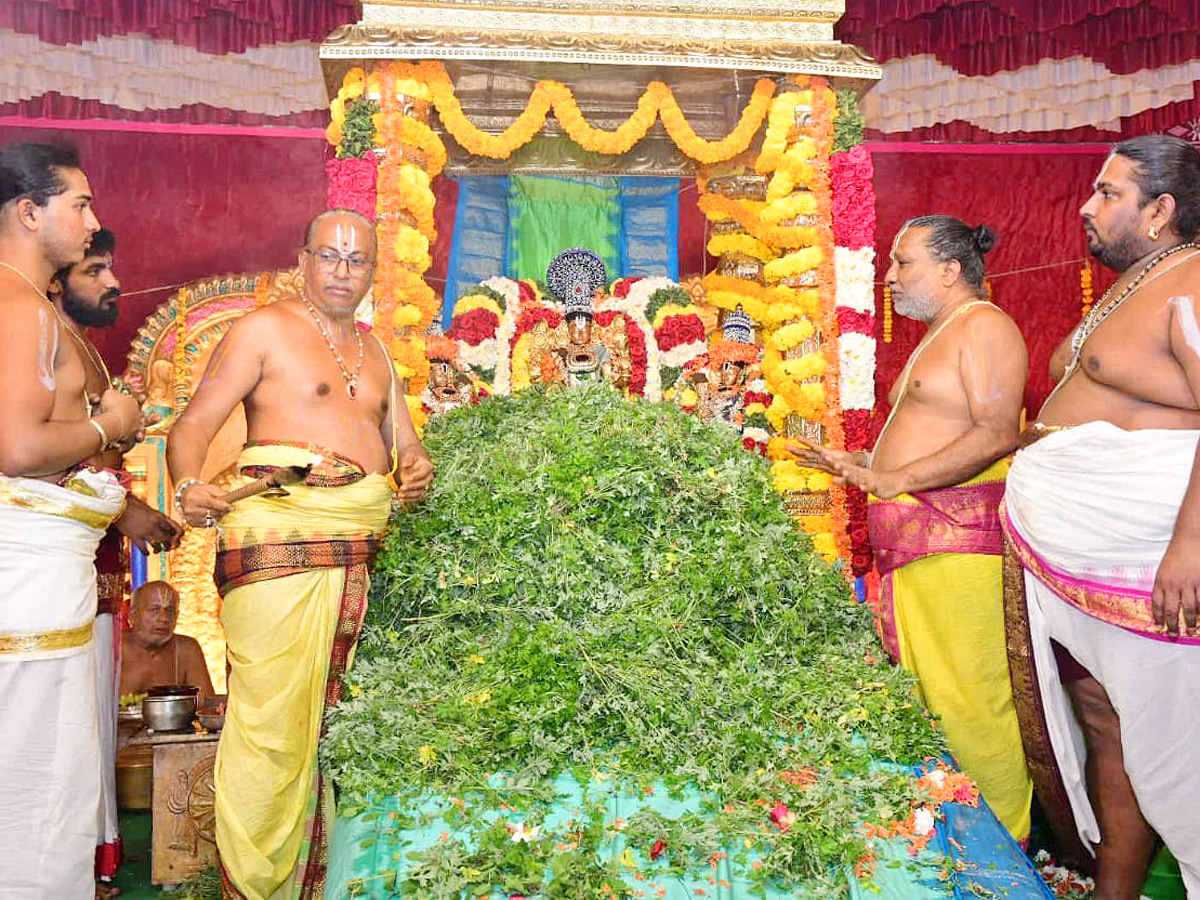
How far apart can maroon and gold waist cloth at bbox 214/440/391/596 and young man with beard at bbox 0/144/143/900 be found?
0.43 metres

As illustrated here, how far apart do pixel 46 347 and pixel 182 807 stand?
1.91 metres

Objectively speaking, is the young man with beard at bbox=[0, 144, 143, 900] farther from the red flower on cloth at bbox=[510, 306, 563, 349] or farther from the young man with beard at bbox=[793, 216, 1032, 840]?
the red flower on cloth at bbox=[510, 306, 563, 349]

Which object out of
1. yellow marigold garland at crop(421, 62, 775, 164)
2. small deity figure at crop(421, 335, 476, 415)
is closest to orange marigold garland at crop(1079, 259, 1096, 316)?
yellow marigold garland at crop(421, 62, 775, 164)

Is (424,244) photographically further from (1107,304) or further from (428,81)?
(1107,304)

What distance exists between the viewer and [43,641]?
9.46 feet

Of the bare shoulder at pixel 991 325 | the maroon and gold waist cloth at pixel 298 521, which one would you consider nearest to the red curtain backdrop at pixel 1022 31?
the bare shoulder at pixel 991 325

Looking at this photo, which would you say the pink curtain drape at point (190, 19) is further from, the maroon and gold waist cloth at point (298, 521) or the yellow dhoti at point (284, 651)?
the yellow dhoti at point (284, 651)

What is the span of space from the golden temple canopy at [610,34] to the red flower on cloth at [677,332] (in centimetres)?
151

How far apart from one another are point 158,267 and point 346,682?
519 centimetres

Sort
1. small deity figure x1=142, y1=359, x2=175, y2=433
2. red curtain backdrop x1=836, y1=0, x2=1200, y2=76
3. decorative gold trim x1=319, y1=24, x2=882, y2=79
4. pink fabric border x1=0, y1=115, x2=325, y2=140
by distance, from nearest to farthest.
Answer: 1. decorative gold trim x1=319, y1=24, x2=882, y2=79
2. small deity figure x1=142, y1=359, x2=175, y2=433
3. red curtain backdrop x1=836, y1=0, x2=1200, y2=76
4. pink fabric border x1=0, y1=115, x2=325, y2=140

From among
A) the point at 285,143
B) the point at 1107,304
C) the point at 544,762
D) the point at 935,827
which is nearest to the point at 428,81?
the point at 285,143

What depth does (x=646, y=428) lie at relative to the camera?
3.83m

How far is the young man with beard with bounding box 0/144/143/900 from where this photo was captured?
2.85m

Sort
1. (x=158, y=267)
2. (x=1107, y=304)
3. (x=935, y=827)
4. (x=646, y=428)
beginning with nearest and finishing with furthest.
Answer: (x=935, y=827), (x=1107, y=304), (x=646, y=428), (x=158, y=267)
